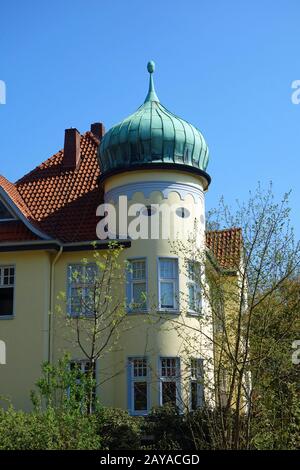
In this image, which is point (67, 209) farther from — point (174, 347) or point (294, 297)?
Result: point (294, 297)

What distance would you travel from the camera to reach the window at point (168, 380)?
19781mm

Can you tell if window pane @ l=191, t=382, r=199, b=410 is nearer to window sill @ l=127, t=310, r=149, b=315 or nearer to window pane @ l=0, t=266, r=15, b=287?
window sill @ l=127, t=310, r=149, b=315

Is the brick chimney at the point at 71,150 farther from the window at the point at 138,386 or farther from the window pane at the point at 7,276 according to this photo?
the window at the point at 138,386

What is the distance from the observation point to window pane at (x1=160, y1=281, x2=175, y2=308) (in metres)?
21.0

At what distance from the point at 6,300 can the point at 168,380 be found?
592cm

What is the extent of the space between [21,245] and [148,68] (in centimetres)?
789

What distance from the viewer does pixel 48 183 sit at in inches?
979

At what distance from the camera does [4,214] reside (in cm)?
2289

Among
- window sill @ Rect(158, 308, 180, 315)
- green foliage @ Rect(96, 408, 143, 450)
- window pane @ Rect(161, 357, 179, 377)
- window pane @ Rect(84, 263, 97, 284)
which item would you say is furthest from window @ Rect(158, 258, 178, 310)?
green foliage @ Rect(96, 408, 143, 450)

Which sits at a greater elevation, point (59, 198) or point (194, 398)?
point (59, 198)

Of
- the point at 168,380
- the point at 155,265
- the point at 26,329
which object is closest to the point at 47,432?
the point at 168,380

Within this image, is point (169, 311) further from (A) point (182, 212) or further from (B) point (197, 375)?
(B) point (197, 375)

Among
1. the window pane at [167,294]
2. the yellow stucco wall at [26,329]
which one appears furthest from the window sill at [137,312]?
the yellow stucco wall at [26,329]

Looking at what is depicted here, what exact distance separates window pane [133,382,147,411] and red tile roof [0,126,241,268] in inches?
191
